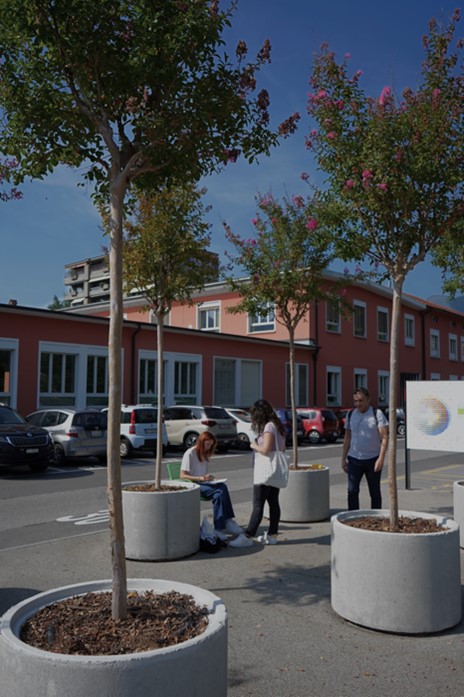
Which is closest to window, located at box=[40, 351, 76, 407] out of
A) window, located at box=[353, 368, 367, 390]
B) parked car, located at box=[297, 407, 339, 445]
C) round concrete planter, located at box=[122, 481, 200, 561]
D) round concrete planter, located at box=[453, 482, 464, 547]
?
parked car, located at box=[297, 407, 339, 445]

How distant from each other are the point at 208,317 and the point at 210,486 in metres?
28.5

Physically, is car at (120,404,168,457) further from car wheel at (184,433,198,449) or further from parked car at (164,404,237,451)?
car wheel at (184,433,198,449)

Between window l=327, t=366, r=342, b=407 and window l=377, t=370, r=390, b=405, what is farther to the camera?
window l=377, t=370, r=390, b=405

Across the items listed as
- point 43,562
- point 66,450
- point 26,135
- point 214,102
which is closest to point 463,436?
point 43,562

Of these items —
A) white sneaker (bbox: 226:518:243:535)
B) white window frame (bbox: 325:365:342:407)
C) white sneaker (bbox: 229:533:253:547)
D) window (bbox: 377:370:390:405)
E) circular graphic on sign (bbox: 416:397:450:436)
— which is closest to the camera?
white sneaker (bbox: 229:533:253:547)

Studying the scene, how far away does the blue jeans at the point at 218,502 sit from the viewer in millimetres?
7379

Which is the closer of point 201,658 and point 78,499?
point 201,658

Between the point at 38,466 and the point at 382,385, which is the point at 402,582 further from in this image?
the point at 382,385

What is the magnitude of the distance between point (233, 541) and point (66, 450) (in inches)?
423

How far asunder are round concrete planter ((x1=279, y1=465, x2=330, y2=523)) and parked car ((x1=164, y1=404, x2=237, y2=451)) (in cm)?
1323

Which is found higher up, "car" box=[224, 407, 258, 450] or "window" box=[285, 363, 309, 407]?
"window" box=[285, 363, 309, 407]

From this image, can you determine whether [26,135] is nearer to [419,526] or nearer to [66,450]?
[419,526]

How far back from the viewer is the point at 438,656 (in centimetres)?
406

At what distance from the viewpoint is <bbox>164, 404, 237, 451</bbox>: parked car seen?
2173 centimetres
